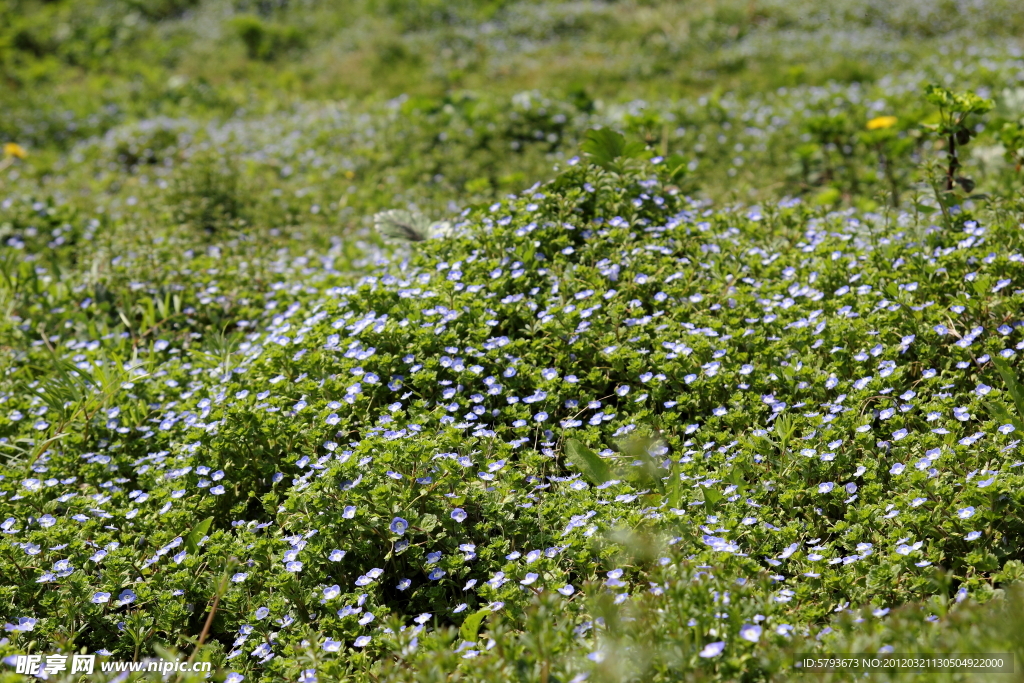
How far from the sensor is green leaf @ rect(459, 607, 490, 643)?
8.64 ft

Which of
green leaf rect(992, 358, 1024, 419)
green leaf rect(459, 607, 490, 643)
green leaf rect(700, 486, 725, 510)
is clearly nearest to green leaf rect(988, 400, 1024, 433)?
green leaf rect(992, 358, 1024, 419)

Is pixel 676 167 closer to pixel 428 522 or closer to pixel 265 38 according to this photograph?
pixel 428 522

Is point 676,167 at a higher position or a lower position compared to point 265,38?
higher

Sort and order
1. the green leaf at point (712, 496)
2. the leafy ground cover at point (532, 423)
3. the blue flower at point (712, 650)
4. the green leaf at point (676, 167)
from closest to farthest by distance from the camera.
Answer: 1. the blue flower at point (712, 650)
2. the leafy ground cover at point (532, 423)
3. the green leaf at point (712, 496)
4. the green leaf at point (676, 167)

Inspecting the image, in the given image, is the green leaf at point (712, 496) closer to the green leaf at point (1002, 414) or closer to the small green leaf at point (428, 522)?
the small green leaf at point (428, 522)

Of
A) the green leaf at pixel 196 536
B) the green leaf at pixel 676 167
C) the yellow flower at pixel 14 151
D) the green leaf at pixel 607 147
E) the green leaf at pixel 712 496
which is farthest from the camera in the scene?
the yellow flower at pixel 14 151

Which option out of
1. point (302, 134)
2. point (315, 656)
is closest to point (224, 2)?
point (302, 134)

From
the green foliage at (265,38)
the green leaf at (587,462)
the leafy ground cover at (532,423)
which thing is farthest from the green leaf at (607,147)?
the green foliage at (265,38)

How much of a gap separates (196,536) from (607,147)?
3238 mm

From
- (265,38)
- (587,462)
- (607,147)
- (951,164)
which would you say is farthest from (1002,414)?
(265,38)

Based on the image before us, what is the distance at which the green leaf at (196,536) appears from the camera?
10.4 feet

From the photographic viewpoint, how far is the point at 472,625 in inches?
104

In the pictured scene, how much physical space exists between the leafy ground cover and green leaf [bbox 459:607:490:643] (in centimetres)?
1

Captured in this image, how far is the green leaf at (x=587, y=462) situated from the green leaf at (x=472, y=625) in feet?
2.51
